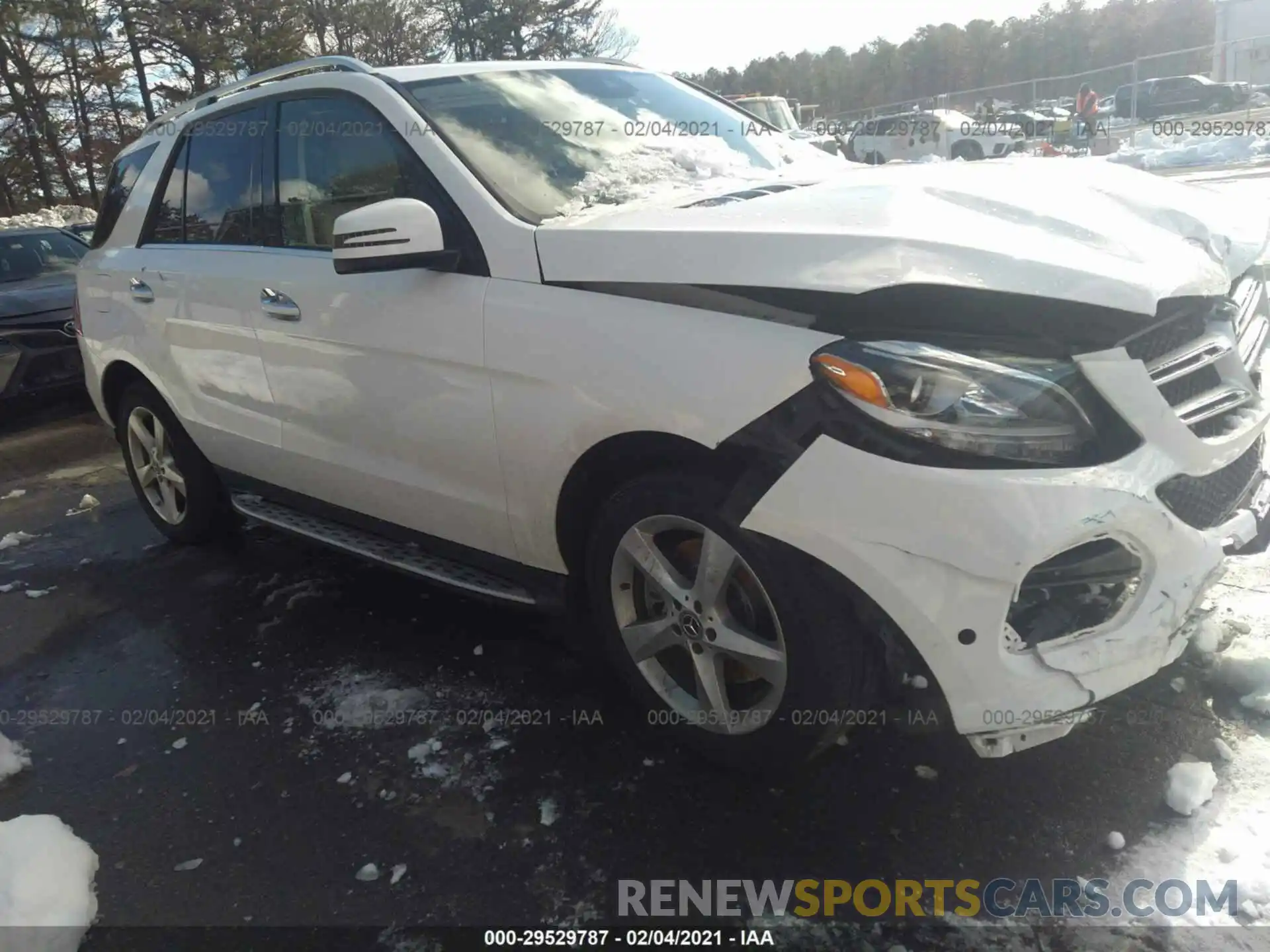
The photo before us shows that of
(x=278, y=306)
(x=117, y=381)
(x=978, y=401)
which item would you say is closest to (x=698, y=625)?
(x=978, y=401)

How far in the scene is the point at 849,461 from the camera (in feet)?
6.68

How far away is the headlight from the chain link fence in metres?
23.4

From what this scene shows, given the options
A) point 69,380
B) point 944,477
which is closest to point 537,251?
point 944,477

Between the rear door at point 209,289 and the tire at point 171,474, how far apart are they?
7.4 inches

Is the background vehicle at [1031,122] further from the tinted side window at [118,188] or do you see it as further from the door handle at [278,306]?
the door handle at [278,306]

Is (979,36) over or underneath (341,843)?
over

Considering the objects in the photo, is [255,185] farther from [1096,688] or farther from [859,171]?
[1096,688]

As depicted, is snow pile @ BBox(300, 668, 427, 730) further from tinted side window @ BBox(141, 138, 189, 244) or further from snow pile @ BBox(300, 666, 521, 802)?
tinted side window @ BBox(141, 138, 189, 244)

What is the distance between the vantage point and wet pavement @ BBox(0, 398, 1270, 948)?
233cm

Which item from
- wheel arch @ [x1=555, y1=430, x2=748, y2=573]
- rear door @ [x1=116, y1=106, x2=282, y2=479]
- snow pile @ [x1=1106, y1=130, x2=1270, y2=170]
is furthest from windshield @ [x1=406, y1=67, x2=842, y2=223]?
snow pile @ [x1=1106, y1=130, x2=1270, y2=170]

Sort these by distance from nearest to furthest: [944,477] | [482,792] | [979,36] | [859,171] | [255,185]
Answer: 1. [944,477]
2. [482,792]
3. [859,171]
4. [255,185]
5. [979,36]

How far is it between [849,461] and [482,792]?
1.38 meters

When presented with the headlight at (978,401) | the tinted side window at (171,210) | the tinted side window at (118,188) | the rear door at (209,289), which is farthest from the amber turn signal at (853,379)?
the tinted side window at (118,188)

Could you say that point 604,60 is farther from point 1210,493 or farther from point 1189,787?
point 1189,787
